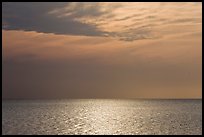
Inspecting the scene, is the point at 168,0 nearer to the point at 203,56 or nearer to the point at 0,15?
the point at 203,56

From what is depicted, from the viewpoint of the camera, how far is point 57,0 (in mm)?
16625

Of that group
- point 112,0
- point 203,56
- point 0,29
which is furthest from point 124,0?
point 0,29

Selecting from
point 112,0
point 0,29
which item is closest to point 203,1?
point 112,0

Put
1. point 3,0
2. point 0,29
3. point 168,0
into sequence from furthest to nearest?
point 3,0 → point 0,29 → point 168,0

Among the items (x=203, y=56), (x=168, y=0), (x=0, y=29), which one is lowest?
(x=203, y=56)

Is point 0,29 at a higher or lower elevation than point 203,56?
higher

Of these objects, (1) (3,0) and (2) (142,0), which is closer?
(2) (142,0)

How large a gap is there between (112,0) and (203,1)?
415 cm

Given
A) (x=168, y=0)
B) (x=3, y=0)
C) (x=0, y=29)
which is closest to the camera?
(x=168, y=0)

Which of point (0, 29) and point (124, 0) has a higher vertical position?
point (124, 0)

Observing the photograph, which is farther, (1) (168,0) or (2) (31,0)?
(2) (31,0)

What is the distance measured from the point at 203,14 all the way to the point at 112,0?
423 centimetres

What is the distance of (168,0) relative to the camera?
16094 millimetres

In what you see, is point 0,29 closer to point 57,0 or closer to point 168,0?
point 57,0
